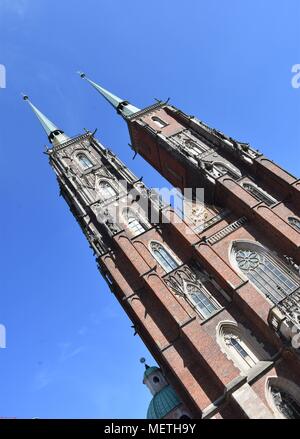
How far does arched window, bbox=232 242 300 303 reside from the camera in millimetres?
18906

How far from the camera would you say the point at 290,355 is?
16312mm

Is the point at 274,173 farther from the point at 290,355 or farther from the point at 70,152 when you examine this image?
the point at 70,152

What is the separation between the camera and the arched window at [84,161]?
32.3 m

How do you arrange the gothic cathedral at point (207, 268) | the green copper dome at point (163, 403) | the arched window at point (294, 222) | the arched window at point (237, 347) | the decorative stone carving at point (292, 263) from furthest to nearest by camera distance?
1. the arched window at point (294, 222)
2. the green copper dome at point (163, 403)
3. the decorative stone carving at point (292, 263)
4. the arched window at point (237, 347)
5. the gothic cathedral at point (207, 268)

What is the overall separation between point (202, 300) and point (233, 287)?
6.51 feet

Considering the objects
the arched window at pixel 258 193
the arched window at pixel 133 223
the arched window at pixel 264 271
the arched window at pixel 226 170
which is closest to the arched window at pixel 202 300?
the arched window at pixel 264 271

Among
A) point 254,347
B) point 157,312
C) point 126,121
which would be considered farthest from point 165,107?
point 254,347

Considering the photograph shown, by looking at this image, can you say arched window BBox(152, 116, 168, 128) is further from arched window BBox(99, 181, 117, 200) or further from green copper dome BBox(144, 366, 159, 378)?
green copper dome BBox(144, 366, 159, 378)

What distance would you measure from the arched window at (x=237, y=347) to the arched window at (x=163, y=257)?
14.9 feet

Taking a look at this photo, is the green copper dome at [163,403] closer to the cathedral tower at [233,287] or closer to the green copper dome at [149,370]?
the cathedral tower at [233,287]

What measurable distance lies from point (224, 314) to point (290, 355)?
3.54m

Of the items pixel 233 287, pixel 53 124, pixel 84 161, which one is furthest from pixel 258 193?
pixel 53 124
